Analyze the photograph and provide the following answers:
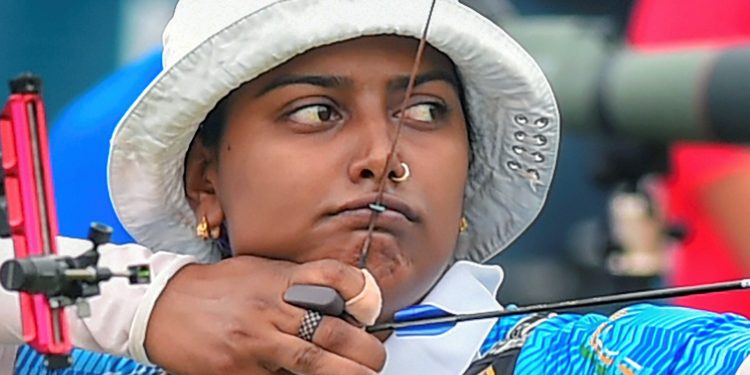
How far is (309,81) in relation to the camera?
1726 mm

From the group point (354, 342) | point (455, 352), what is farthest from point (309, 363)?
point (455, 352)

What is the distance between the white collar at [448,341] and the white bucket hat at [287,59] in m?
0.14

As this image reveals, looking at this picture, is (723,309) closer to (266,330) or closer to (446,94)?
(446,94)

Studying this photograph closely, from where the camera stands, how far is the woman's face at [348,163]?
168 cm

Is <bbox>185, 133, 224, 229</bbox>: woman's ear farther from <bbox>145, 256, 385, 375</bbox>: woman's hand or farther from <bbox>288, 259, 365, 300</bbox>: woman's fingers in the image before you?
<bbox>288, 259, 365, 300</bbox>: woman's fingers

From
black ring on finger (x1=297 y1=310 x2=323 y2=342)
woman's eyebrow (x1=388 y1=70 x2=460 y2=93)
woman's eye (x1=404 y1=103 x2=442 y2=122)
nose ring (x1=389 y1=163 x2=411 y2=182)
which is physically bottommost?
black ring on finger (x1=297 y1=310 x2=323 y2=342)

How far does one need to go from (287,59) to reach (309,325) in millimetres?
250

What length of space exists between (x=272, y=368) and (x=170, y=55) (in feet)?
1.05

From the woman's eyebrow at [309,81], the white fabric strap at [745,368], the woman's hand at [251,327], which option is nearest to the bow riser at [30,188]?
the woman's hand at [251,327]

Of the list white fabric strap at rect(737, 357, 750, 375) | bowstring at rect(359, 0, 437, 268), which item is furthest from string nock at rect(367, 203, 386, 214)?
white fabric strap at rect(737, 357, 750, 375)

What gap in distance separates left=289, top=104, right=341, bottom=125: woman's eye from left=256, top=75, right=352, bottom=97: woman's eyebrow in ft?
0.06

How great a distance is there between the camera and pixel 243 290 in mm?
1646

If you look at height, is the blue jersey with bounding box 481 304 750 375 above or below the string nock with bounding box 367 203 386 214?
below

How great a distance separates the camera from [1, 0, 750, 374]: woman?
1616 millimetres
